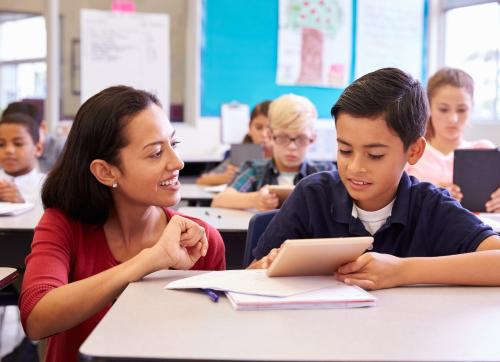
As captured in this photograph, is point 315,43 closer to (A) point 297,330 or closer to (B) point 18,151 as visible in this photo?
(B) point 18,151

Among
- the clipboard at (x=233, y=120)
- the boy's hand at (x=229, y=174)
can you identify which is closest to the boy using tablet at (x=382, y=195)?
the boy's hand at (x=229, y=174)

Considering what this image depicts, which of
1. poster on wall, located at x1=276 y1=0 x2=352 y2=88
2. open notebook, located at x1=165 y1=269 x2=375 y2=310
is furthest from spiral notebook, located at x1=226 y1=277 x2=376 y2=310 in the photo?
poster on wall, located at x1=276 y1=0 x2=352 y2=88

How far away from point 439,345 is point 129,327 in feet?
1.47

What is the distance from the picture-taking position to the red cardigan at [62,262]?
1269 mm

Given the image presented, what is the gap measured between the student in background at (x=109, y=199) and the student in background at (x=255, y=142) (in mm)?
2000

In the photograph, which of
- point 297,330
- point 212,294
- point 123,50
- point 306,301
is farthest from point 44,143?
point 297,330

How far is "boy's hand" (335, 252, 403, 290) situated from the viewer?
1202 mm

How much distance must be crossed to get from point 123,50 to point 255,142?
125 cm

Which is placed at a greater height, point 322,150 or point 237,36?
point 237,36

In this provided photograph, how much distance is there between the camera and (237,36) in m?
4.91

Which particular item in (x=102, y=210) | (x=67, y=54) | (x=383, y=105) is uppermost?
(x=67, y=54)

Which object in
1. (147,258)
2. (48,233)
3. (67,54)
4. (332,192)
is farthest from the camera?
(67,54)

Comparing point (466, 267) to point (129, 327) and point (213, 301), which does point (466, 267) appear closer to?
point (213, 301)

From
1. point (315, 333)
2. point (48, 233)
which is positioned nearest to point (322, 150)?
point (48, 233)
